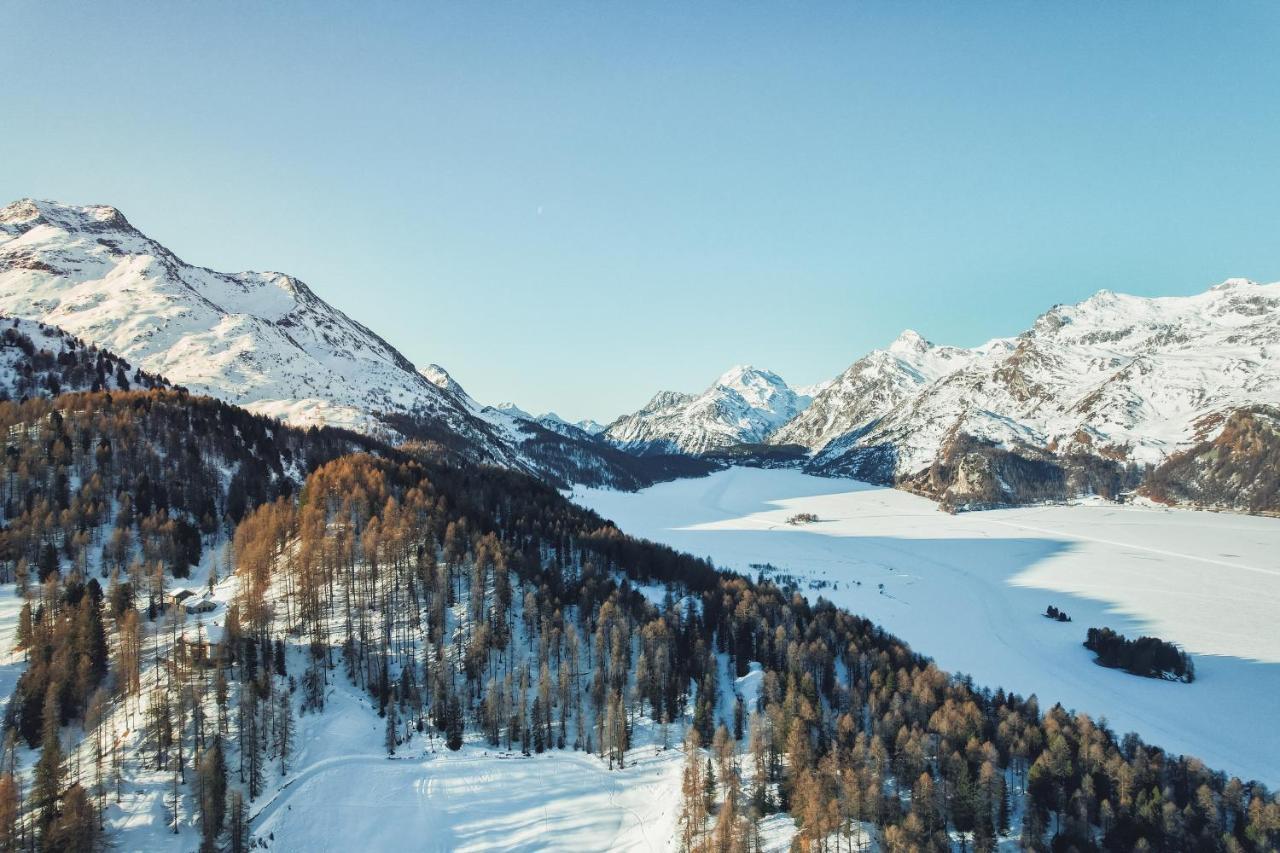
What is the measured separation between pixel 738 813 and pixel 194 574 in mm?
100670

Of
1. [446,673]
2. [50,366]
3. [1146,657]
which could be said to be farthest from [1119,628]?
[50,366]

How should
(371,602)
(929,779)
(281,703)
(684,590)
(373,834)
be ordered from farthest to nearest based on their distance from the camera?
1. (684,590)
2. (371,602)
3. (281,703)
4. (929,779)
5. (373,834)

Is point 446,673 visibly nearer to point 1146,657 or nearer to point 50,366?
point 1146,657

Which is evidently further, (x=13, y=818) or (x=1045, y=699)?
(x=1045, y=699)

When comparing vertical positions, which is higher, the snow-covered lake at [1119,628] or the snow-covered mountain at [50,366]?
the snow-covered mountain at [50,366]

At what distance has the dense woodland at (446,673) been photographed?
69500mm

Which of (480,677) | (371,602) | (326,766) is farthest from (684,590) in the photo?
(326,766)

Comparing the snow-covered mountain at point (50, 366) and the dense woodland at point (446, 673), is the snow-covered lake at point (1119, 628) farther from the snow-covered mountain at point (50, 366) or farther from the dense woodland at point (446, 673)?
the snow-covered mountain at point (50, 366)

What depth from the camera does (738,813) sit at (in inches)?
2788

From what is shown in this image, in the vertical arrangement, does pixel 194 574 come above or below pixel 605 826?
above

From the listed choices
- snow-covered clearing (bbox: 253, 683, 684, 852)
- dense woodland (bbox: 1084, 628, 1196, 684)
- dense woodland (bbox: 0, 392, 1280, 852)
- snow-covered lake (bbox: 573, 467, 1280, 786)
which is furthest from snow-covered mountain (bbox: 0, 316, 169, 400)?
dense woodland (bbox: 1084, 628, 1196, 684)

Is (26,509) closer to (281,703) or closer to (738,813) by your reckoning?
(281,703)

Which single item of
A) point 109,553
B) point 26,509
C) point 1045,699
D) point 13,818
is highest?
point 26,509

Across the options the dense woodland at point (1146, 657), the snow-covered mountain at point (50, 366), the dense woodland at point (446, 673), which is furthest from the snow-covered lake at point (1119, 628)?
the snow-covered mountain at point (50, 366)
